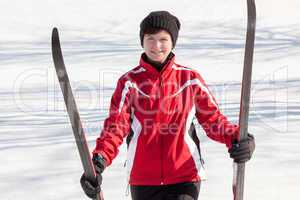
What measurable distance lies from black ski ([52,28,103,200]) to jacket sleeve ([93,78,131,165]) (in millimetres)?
183

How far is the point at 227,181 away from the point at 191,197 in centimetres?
165

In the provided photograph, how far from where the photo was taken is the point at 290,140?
208 inches

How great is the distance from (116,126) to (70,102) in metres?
0.47

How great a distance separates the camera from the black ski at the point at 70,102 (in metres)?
2.13

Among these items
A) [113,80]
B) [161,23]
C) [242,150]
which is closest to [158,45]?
[161,23]

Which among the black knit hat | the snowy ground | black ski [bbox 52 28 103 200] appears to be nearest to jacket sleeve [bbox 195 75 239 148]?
the black knit hat

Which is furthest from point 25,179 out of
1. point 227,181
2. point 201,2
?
point 201,2

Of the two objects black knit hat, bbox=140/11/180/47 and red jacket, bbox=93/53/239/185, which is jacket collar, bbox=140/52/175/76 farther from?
black knit hat, bbox=140/11/180/47

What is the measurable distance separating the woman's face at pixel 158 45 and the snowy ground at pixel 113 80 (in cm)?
157

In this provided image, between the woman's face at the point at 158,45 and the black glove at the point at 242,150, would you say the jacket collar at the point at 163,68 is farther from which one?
the black glove at the point at 242,150

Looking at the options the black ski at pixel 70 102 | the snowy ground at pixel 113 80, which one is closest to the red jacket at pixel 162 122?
the black ski at pixel 70 102

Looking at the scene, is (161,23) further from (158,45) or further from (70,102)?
(70,102)

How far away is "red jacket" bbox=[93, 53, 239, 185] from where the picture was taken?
2.61 m

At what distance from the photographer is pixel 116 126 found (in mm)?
2596
